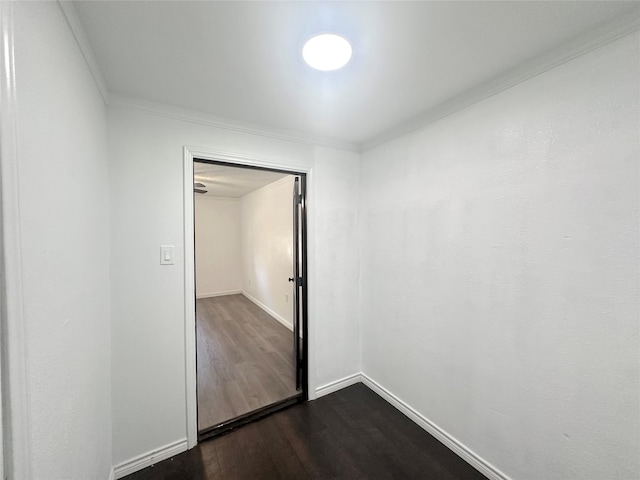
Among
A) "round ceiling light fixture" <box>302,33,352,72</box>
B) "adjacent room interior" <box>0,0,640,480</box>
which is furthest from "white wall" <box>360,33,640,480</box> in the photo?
"round ceiling light fixture" <box>302,33,352,72</box>

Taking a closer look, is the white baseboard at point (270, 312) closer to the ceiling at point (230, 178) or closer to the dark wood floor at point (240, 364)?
the dark wood floor at point (240, 364)

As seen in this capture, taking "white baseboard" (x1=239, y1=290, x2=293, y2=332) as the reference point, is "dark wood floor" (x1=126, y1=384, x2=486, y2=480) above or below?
below

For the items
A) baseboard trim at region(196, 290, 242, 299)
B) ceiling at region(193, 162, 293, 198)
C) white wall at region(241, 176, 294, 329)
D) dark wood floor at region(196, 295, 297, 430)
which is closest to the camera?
dark wood floor at region(196, 295, 297, 430)

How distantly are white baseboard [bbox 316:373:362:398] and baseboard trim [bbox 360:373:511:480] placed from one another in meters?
0.16

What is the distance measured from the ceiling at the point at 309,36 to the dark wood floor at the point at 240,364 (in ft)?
7.70

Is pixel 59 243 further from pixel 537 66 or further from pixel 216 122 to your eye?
pixel 537 66

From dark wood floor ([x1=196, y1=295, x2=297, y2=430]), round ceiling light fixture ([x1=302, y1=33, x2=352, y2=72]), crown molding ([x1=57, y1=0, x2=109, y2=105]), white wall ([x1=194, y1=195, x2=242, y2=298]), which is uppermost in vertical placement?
round ceiling light fixture ([x1=302, y1=33, x2=352, y2=72])

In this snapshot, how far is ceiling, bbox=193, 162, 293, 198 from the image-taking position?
347 cm

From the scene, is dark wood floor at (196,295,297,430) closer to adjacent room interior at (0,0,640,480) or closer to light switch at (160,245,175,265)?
adjacent room interior at (0,0,640,480)

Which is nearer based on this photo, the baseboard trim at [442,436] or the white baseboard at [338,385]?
the baseboard trim at [442,436]

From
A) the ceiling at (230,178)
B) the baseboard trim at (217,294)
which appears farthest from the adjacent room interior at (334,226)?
the baseboard trim at (217,294)

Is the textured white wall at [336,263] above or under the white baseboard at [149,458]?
above

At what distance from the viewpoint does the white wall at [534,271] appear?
3.58ft

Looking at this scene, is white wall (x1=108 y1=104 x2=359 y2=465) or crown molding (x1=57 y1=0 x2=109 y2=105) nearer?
crown molding (x1=57 y1=0 x2=109 y2=105)
